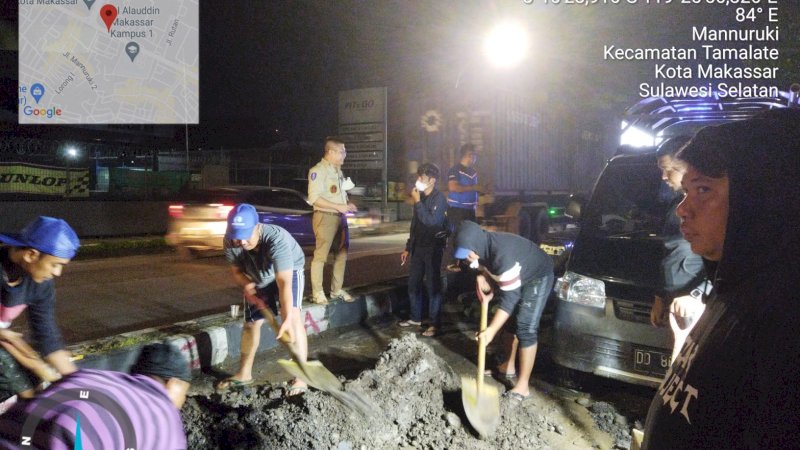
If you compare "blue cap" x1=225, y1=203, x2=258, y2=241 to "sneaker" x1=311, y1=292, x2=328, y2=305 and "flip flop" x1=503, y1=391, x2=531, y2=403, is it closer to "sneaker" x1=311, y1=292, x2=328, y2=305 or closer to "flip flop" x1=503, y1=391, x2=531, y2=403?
"flip flop" x1=503, y1=391, x2=531, y2=403

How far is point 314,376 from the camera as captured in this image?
372 centimetres

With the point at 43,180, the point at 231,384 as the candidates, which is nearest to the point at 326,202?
the point at 231,384

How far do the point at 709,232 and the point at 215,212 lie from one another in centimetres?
964

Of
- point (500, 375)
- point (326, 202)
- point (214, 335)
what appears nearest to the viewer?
point (500, 375)

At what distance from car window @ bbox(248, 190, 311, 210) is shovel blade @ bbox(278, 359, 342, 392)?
7.41 metres

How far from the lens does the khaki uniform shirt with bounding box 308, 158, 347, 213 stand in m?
6.10

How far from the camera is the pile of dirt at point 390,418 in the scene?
3188mm

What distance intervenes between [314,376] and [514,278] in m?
1.65

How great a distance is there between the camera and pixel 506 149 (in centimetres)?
1266

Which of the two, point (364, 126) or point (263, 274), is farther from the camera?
point (364, 126)

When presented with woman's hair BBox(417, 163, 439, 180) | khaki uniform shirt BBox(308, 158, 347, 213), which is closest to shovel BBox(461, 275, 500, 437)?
woman's hair BBox(417, 163, 439, 180)

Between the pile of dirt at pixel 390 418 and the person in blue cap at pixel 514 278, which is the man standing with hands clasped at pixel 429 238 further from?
the pile of dirt at pixel 390 418

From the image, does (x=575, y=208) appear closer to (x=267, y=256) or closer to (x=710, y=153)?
(x=267, y=256)

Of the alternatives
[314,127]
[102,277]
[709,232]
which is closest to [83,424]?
[709,232]
